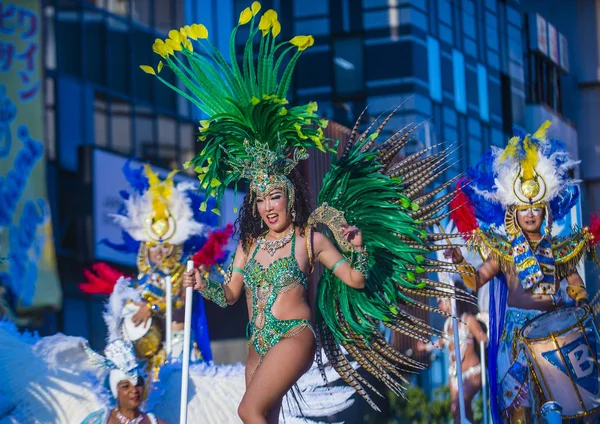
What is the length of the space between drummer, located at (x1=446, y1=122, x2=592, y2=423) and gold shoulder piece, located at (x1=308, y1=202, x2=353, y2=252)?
7.40 ft

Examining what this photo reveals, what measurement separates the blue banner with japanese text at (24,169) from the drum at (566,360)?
6.77m

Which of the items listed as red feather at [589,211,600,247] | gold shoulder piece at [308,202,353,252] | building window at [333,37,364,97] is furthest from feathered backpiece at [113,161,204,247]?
building window at [333,37,364,97]

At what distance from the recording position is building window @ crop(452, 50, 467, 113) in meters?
20.5

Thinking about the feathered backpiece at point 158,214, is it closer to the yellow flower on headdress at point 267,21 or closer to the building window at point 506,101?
the yellow flower on headdress at point 267,21

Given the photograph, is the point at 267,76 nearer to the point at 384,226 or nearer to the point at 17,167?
the point at 384,226

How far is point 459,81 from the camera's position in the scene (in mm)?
20719

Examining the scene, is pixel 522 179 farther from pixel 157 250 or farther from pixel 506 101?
pixel 506 101

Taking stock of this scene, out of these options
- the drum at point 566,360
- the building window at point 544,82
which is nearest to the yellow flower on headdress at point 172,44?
the drum at point 566,360

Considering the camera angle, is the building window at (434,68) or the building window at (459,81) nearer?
the building window at (434,68)

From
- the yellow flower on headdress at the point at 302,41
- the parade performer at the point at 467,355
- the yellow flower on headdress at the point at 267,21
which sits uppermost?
the yellow flower on headdress at the point at 267,21

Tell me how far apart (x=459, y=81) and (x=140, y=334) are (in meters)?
12.7

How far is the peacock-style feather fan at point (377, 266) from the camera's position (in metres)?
6.07

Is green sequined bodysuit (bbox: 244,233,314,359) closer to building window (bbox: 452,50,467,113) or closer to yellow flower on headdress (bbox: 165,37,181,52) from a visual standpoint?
yellow flower on headdress (bbox: 165,37,181,52)

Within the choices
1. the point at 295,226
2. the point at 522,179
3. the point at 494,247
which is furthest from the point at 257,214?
the point at 522,179
